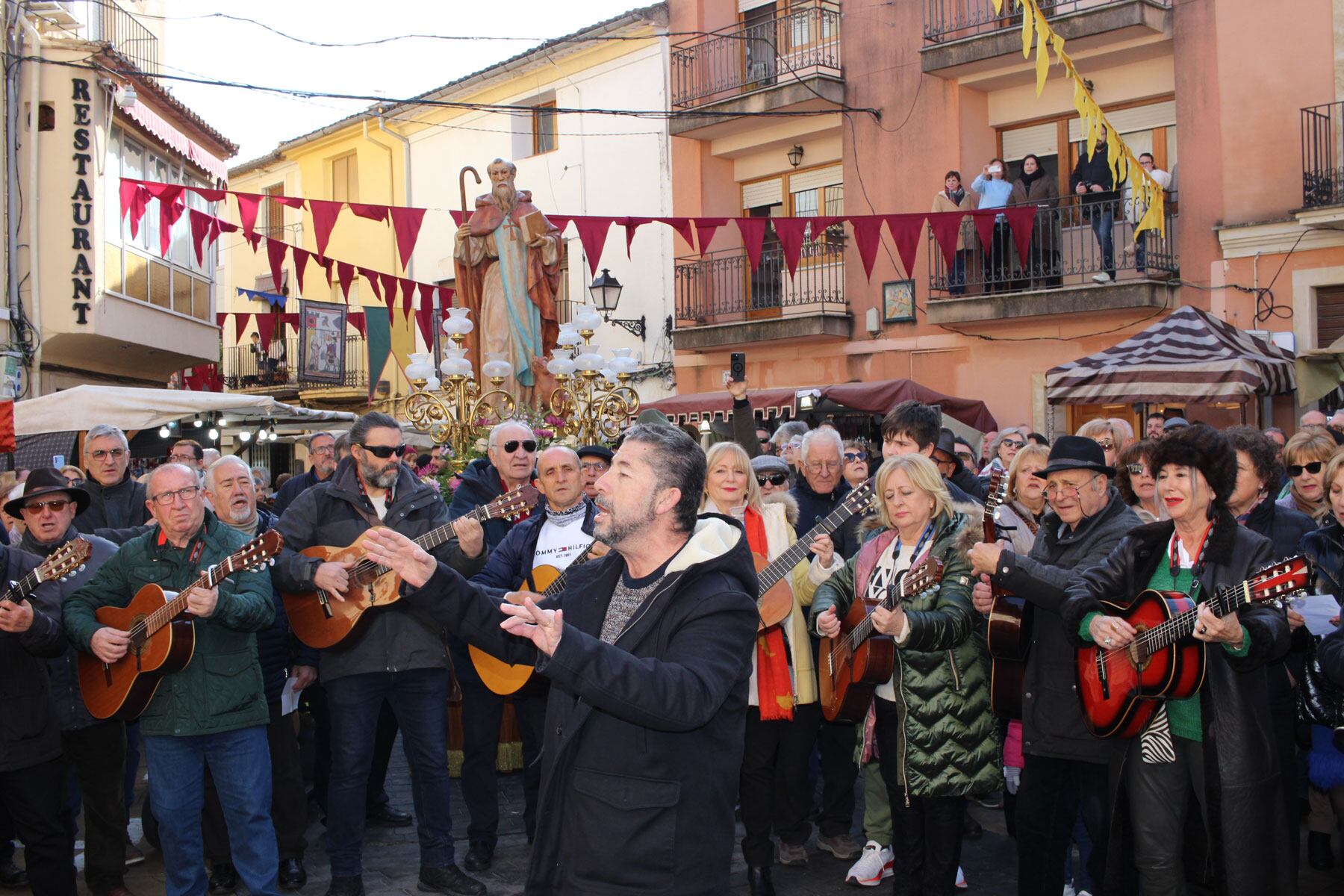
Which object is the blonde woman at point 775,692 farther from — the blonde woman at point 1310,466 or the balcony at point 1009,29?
the balcony at point 1009,29

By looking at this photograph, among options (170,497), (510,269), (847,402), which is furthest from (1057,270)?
(170,497)

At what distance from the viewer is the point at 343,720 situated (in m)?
5.37

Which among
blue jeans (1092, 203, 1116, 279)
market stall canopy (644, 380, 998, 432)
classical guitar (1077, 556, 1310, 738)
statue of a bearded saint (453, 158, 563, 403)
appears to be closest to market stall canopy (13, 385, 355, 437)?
statue of a bearded saint (453, 158, 563, 403)

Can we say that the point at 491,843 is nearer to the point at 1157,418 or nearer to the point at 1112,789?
the point at 1112,789

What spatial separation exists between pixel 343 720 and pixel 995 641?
2.87 meters

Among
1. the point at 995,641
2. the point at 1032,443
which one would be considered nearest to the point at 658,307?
the point at 1032,443

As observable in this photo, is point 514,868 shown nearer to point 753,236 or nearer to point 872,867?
point 872,867

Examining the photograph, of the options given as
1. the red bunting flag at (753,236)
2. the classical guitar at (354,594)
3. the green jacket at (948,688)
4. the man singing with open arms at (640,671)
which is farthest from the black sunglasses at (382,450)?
the red bunting flag at (753,236)

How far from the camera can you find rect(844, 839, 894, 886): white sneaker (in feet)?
18.1

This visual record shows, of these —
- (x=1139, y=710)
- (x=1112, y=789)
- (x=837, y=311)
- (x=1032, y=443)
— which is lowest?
(x=1112, y=789)

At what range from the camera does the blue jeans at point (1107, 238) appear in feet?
50.7

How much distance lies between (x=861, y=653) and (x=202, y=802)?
9.13 feet

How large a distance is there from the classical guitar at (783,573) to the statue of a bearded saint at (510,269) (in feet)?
19.9

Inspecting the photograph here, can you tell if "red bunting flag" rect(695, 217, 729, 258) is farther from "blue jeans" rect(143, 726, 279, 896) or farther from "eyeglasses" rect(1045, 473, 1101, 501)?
"blue jeans" rect(143, 726, 279, 896)
